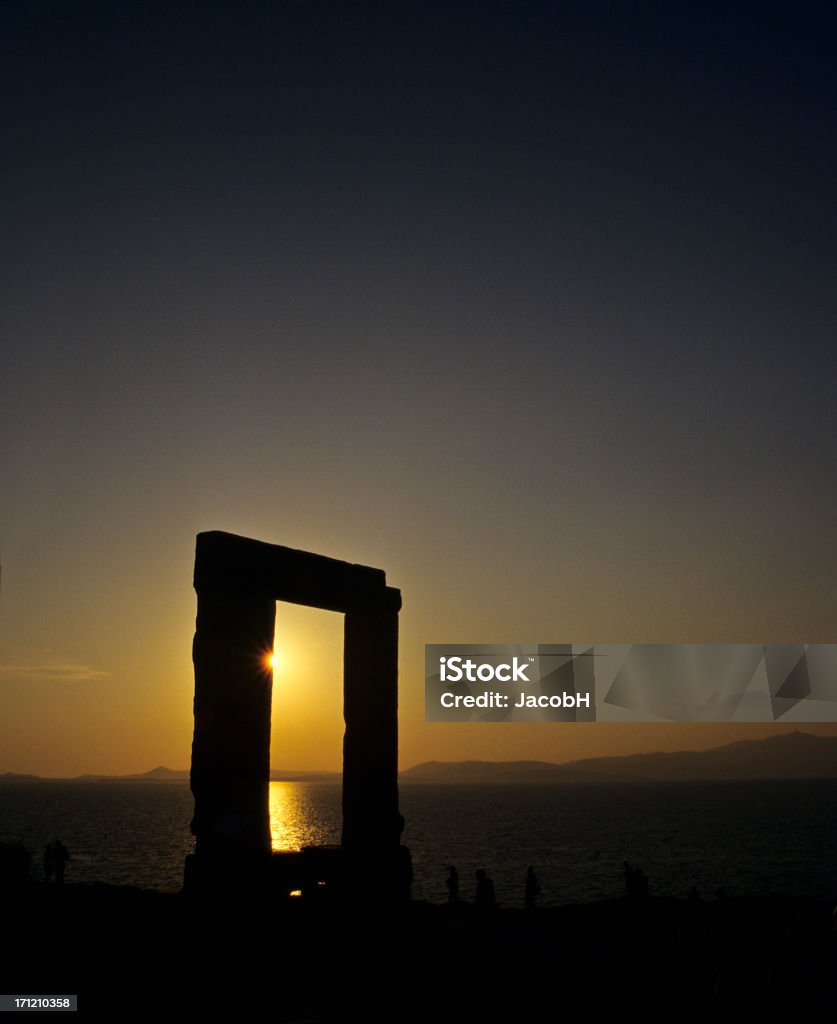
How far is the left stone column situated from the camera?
13.7 metres

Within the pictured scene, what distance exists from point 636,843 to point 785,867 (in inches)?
1032

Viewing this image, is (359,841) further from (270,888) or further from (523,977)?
(523,977)

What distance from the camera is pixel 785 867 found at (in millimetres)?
76500

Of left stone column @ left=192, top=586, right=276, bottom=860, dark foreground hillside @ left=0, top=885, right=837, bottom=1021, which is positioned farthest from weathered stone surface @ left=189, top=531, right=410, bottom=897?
dark foreground hillside @ left=0, top=885, right=837, bottom=1021

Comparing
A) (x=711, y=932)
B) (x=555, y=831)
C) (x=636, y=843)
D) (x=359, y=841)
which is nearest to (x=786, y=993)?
(x=711, y=932)

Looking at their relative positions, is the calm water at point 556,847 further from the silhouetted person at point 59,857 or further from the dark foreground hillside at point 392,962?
the dark foreground hillside at point 392,962

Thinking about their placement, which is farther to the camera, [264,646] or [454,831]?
[454,831]

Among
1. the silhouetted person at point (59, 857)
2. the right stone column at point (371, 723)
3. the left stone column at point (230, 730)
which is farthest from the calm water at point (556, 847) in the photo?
the left stone column at point (230, 730)

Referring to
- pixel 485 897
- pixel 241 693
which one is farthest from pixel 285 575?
pixel 485 897

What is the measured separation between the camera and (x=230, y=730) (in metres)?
14.0

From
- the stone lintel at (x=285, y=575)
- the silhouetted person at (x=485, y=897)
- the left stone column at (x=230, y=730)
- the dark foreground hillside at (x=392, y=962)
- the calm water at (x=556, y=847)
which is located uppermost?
the stone lintel at (x=285, y=575)

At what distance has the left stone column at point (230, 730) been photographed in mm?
13734

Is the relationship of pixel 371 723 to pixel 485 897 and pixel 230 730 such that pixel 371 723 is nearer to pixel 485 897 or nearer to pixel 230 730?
pixel 485 897

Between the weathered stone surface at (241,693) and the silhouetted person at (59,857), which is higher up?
the weathered stone surface at (241,693)
